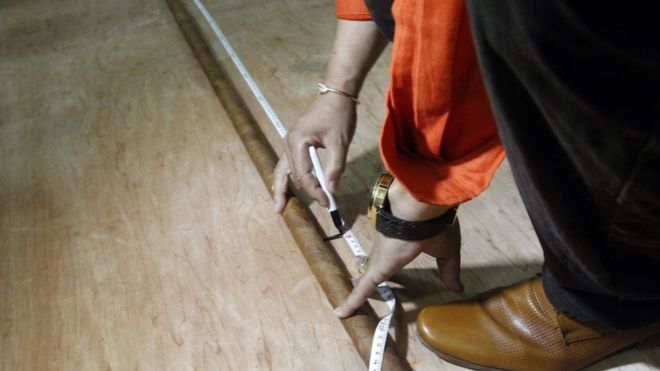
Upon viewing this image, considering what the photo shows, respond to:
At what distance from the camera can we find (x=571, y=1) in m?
0.39

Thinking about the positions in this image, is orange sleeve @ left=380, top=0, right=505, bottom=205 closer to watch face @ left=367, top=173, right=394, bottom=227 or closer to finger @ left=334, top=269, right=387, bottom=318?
watch face @ left=367, top=173, right=394, bottom=227

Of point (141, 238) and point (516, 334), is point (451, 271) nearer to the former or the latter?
point (516, 334)

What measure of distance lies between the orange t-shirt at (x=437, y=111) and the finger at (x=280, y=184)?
523 millimetres

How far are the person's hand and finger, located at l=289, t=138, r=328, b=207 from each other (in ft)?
0.65

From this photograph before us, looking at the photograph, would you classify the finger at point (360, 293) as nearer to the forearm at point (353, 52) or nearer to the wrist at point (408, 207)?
the wrist at point (408, 207)

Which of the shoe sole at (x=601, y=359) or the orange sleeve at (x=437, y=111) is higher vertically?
the orange sleeve at (x=437, y=111)

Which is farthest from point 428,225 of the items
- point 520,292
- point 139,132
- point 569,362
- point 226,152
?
point 139,132

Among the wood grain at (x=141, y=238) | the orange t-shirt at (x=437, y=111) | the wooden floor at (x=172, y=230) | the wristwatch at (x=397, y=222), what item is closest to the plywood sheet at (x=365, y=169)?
the wooden floor at (x=172, y=230)

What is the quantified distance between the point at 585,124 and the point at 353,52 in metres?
0.56

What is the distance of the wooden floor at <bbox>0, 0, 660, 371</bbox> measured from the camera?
1022 millimetres

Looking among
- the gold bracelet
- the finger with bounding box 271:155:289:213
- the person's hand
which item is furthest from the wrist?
the finger with bounding box 271:155:289:213

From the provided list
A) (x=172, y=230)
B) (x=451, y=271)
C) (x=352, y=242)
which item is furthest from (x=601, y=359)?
(x=172, y=230)

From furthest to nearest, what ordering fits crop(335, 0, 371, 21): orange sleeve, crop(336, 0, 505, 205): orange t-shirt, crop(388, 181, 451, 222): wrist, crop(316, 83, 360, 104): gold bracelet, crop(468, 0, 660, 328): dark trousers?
crop(316, 83, 360, 104): gold bracelet
crop(335, 0, 371, 21): orange sleeve
crop(388, 181, 451, 222): wrist
crop(336, 0, 505, 205): orange t-shirt
crop(468, 0, 660, 328): dark trousers

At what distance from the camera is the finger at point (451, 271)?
97 centimetres
